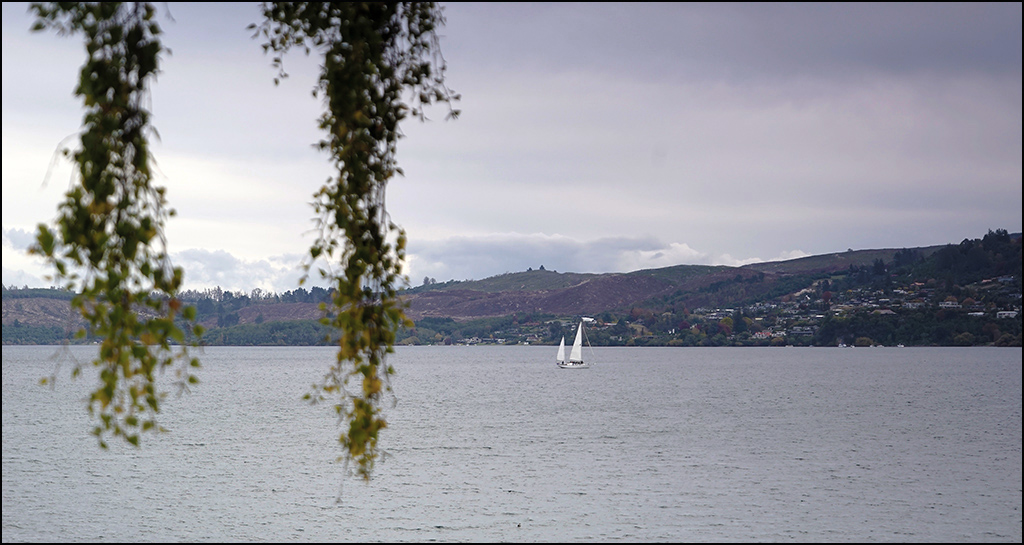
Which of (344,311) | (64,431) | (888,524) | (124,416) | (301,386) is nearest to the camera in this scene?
(124,416)

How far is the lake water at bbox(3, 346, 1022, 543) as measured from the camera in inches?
1236

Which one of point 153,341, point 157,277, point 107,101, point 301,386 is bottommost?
point 301,386

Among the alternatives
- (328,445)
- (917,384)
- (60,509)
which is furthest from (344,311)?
(917,384)

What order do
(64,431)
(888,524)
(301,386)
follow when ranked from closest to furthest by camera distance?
(888,524) → (64,431) → (301,386)

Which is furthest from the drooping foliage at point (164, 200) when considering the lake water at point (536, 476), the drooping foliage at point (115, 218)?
the lake water at point (536, 476)

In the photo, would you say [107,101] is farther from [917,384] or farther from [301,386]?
[917,384]

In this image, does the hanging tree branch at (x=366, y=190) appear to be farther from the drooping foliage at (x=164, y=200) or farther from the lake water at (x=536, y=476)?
the lake water at (x=536, y=476)

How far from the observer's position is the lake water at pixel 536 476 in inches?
1236

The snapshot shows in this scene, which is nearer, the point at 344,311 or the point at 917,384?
the point at 344,311

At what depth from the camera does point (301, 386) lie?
122250mm

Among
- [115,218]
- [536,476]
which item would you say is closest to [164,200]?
[115,218]

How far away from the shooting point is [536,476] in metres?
41.8

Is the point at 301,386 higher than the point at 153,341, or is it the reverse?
the point at 153,341

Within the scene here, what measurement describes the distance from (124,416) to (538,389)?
111 metres
